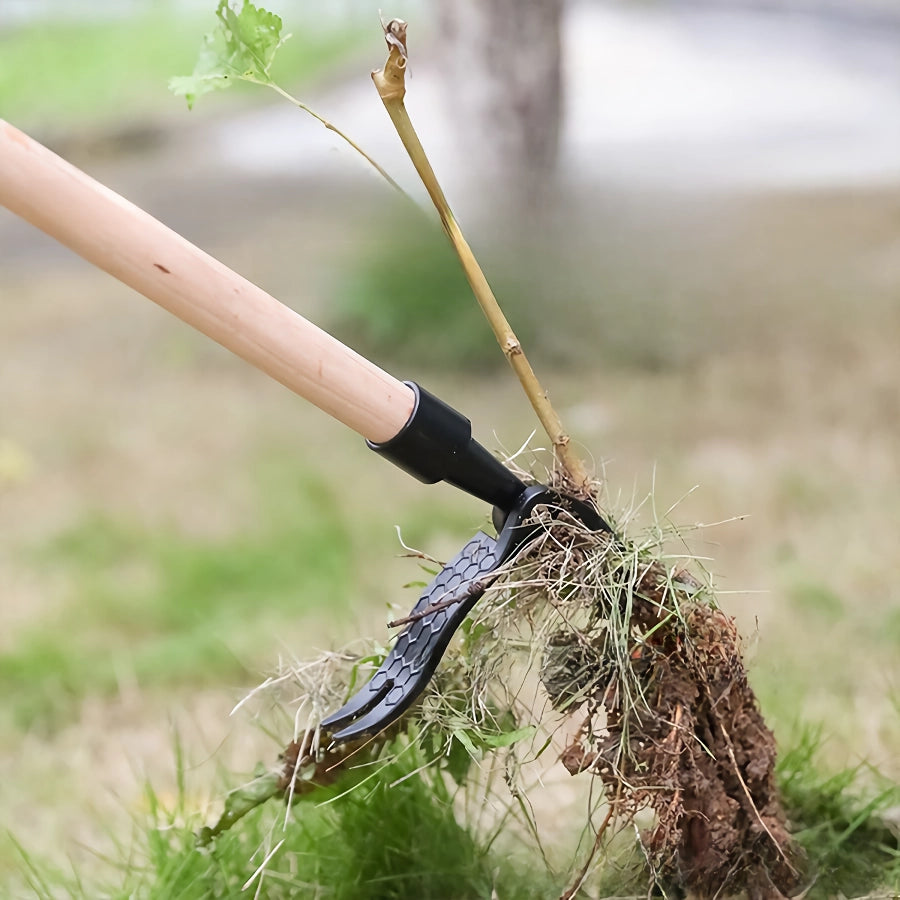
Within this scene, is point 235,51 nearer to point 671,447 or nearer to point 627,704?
point 627,704

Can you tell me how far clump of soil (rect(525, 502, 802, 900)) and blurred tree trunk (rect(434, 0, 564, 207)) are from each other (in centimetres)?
167

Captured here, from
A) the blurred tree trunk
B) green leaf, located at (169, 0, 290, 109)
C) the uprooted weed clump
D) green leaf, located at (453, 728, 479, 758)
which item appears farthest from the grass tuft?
the blurred tree trunk

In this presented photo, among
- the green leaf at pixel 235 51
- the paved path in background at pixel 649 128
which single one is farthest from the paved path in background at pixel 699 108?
the green leaf at pixel 235 51

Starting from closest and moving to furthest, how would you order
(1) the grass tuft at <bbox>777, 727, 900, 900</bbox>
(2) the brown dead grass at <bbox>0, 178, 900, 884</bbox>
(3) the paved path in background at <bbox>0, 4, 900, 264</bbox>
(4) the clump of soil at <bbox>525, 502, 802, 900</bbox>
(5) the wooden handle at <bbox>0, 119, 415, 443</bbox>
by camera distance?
(5) the wooden handle at <bbox>0, 119, 415, 443</bbox>
(4) the clump of soil at <bbox>525, 502, 802, 900</bbox>
(1) the grass tuft at <bbox>777, 727, 900, 900</bbox>
(2) the brown dead grass at <bbox>0, 178, 900, 884</bbox>
(3) the paved path in background at <bbox>0, 4, 900, 264</bbox>

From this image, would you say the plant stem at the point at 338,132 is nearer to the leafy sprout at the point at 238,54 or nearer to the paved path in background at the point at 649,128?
the leafy sprout at the point at 238,54

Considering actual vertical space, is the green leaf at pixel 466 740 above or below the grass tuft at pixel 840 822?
below

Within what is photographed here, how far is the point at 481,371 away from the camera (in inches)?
78.7

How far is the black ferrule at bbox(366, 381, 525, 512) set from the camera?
540 millimetres

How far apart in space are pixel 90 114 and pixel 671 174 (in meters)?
2.47

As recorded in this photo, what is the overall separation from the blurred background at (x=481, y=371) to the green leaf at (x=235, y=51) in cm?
12

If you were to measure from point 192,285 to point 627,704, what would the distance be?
0.33 m

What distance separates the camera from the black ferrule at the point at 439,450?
1.77 feet

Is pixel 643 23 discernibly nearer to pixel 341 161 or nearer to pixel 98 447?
pixel 341 161

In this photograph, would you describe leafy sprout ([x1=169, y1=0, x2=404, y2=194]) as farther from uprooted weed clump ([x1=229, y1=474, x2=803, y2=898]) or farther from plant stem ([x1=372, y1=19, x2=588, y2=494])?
uprooted weed clump ([x1=229, y1=474, x2=803, y2=898])
